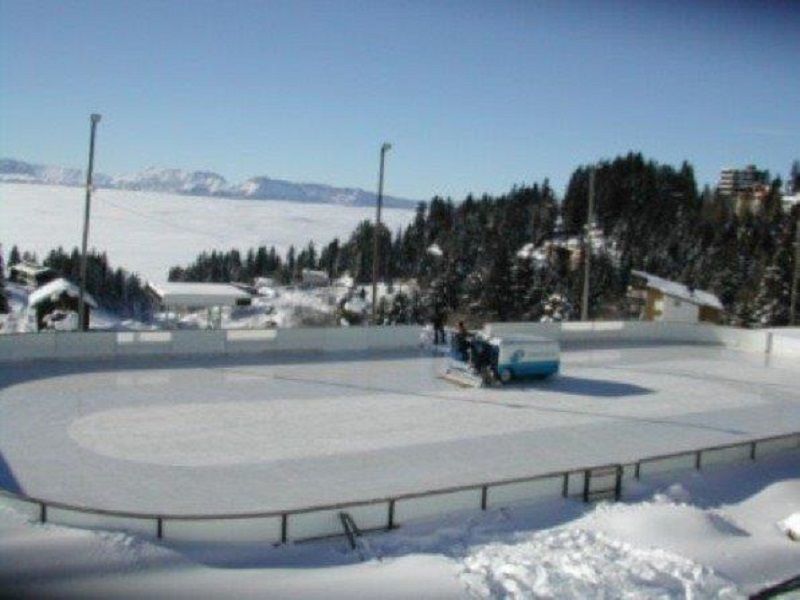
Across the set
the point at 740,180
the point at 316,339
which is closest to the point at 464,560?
the point at 316,339

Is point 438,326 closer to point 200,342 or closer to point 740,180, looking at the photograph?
point 200,342

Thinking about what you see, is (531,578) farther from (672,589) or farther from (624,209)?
(624,209)

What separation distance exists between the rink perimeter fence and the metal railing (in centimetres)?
1

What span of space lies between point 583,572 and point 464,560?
1.12 m

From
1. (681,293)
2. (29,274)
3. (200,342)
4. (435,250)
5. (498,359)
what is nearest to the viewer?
(498,359)

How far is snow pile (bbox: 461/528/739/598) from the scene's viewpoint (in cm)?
703

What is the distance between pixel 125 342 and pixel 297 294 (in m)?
98.5

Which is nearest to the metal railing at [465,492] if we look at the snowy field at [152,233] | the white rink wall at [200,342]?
the white rink wall at [200,342]

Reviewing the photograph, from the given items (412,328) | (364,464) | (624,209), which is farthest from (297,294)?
(364,464)

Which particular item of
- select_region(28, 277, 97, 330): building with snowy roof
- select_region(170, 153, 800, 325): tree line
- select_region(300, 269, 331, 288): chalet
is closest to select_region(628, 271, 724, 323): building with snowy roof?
select_region(170, 153, 800, 325): tree line

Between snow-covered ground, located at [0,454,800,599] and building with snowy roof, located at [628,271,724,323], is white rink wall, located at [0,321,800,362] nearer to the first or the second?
snow-covered ground, located at [0,454,800,599]

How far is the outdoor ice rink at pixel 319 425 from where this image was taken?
9.45 meters

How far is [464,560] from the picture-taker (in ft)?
24.8

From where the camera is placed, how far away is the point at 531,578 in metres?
7.21
